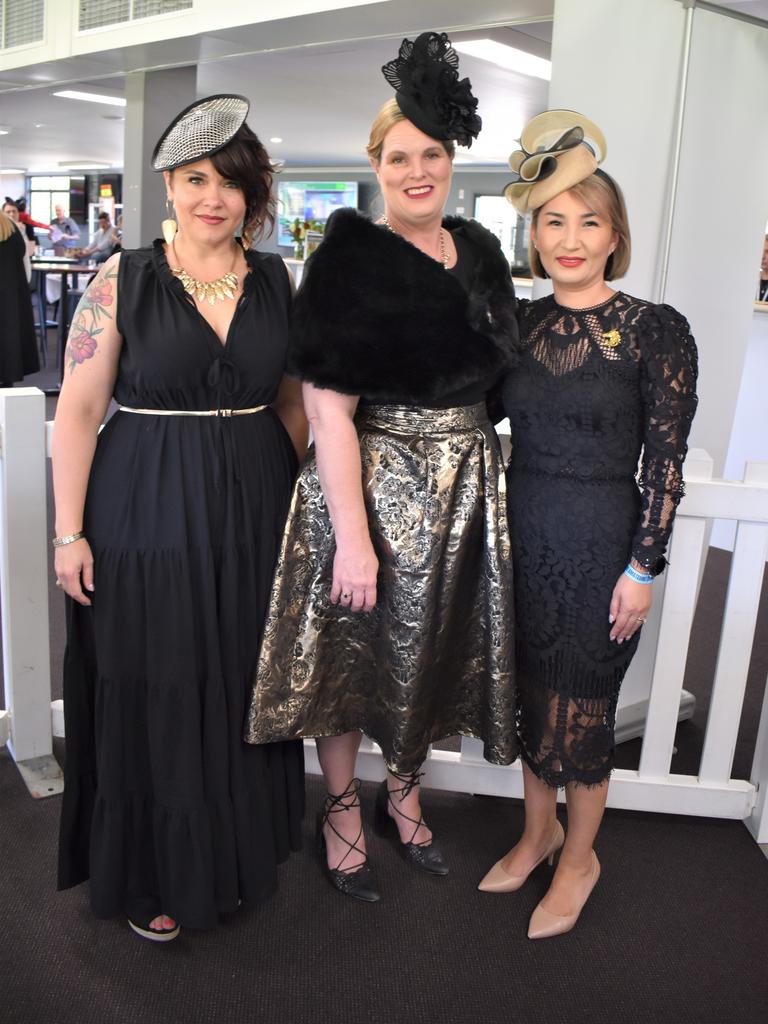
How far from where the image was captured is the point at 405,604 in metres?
1.62

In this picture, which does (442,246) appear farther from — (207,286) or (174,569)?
(174,569)

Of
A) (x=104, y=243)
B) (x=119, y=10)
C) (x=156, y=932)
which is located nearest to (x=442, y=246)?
(x=156, y=932)

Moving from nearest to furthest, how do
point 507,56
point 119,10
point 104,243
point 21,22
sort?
point 119,10 → point 21,22 → point 507,56 → point 104,243

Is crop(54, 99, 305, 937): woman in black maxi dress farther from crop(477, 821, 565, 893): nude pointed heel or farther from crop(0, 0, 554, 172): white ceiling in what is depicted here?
crop(0, 0, 554, 172): white ceiling

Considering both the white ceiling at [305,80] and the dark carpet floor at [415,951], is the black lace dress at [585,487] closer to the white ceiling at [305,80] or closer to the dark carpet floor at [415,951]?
the dark carpet floor at [415,951]

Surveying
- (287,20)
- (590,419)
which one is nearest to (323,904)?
(590,419)

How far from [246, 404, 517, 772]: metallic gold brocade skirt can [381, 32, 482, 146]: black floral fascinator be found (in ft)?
1.58

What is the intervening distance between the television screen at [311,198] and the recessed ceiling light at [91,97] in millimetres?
7860

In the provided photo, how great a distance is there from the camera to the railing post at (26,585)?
2.09 m

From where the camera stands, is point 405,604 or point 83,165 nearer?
point 405,604

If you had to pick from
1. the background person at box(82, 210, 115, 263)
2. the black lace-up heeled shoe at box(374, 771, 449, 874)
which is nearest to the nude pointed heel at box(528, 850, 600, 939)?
the black lace-up heeled shoe at box(374, 771, 449, 874)

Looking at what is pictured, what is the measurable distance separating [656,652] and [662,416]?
782 mm

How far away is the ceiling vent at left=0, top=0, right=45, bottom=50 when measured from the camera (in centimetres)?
440


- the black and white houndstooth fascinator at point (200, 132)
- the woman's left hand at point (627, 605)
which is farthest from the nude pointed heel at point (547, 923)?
the black and white houndstooth fascinator at point (200, 132)
